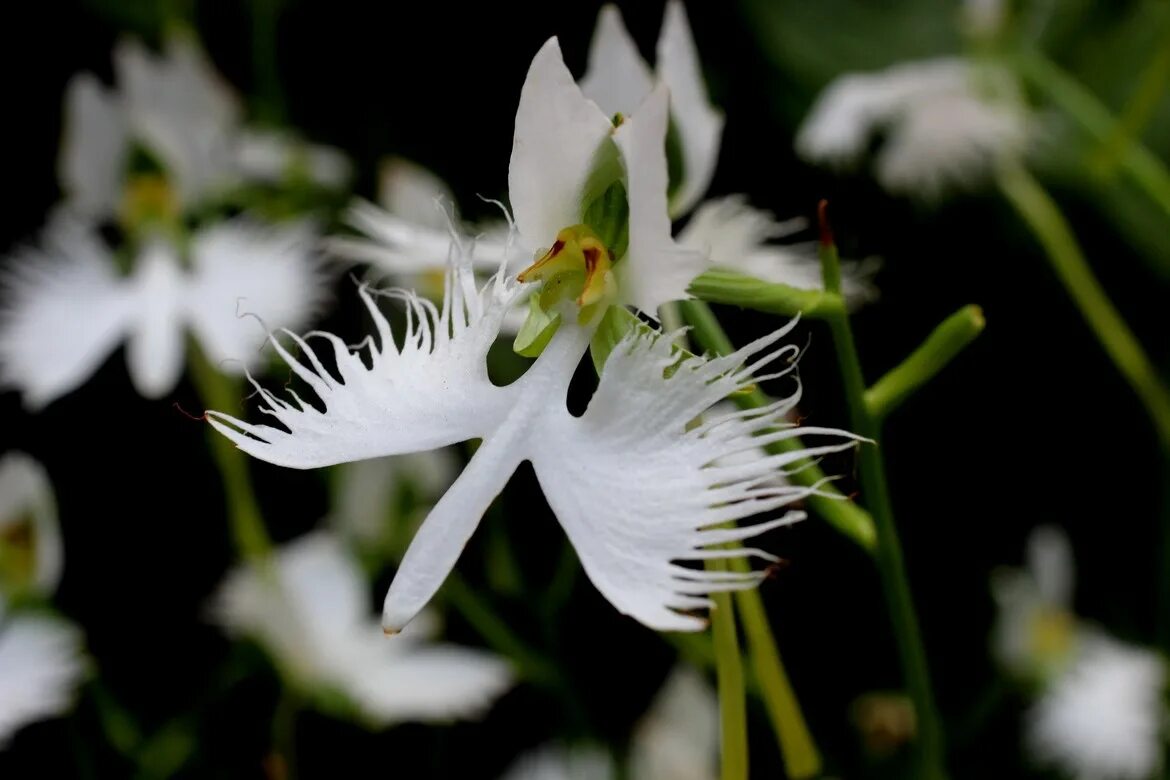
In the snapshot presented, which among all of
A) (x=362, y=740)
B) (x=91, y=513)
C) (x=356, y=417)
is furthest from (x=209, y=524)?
(x=356, y=417)

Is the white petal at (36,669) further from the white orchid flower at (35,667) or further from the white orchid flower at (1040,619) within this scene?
the white orchid flower at (1040,619)

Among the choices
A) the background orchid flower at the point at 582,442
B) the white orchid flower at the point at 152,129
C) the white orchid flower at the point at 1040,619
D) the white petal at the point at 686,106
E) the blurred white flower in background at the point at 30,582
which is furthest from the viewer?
the white orchid flower at the point at 1040,619

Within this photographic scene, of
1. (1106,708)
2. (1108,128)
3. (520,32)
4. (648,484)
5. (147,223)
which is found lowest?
(648,484)

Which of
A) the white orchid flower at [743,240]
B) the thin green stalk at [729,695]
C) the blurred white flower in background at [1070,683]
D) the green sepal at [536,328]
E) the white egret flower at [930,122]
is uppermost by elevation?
the white egret flower at [930,122]

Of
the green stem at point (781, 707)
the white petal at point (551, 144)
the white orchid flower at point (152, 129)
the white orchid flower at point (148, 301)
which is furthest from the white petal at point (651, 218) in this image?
the white orchid flower at point (152, 129)

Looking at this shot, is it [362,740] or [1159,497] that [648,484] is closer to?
[362,740]

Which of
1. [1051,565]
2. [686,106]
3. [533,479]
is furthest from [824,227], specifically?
[1051,565]

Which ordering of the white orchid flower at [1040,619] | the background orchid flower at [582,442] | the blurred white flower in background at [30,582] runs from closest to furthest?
the background orchid flower at [582,442]
the blurred white flower in background at [30,582]
the white orchid flower at [1040,619]
